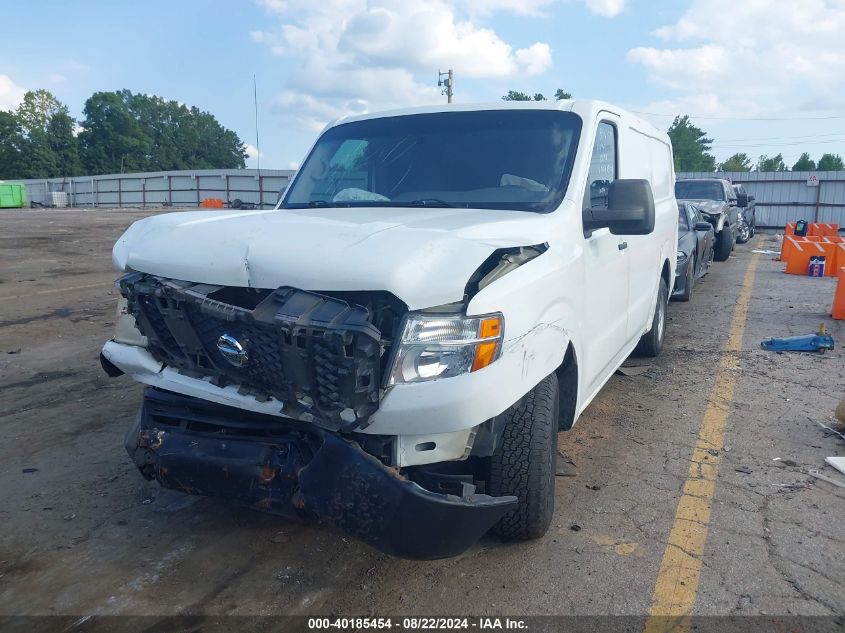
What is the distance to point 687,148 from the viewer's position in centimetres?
8531

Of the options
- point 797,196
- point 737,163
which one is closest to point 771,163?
point 737,163

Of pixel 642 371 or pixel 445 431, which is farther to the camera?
pixel 642 371

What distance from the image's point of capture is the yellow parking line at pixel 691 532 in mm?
2857

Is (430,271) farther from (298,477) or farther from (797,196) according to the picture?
(797,196)

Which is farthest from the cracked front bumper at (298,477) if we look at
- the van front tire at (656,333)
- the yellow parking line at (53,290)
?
the yellow parking line at (53,290)

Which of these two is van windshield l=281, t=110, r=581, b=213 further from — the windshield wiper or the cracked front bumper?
the cracked front bumper

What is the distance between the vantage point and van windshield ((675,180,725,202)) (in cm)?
1662

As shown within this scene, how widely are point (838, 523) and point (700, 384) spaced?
2608 millimetres

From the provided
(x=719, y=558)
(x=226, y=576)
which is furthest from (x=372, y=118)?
(x=719, y=558)

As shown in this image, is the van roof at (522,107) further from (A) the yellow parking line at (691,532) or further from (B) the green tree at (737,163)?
(B) the green tree at (737,163)

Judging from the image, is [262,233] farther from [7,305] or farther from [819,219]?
[819,219]

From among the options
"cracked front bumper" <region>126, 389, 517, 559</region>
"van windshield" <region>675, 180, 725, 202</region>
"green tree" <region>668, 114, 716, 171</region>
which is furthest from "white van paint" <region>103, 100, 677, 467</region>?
"green tree" <region>668, 114, 716, 171</region>

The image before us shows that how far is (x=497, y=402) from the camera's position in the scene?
273 cm

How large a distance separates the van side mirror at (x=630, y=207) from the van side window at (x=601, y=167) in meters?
0.18
